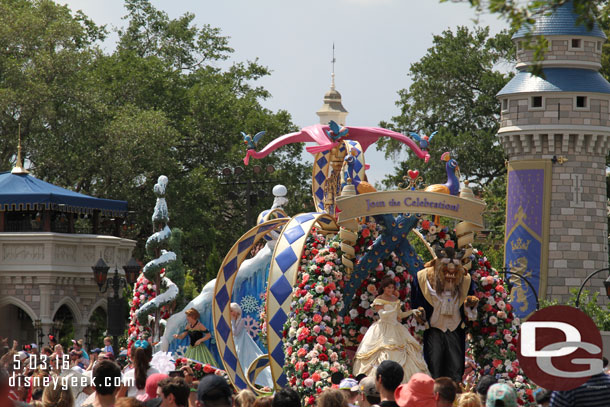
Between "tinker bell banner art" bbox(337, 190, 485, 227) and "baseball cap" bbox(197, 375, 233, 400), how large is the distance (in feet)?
25.5

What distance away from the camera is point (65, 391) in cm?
823

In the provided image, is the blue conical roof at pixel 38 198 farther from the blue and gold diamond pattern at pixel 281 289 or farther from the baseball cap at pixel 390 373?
the baseball cap at pixel 390 373

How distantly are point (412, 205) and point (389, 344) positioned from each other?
183 cm

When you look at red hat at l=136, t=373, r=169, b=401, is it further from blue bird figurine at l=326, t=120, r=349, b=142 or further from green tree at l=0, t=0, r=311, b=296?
green tree at l=0, t=0, r=311, b=296

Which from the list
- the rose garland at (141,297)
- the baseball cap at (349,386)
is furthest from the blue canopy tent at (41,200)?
the baseball cap at (349,386)

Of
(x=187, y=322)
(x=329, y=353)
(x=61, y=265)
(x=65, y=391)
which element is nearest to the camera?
(x=65, y=391)

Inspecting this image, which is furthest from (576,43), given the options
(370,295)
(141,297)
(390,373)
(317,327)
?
(390,373)

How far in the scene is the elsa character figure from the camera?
19156 millimetres

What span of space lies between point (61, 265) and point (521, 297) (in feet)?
45.0

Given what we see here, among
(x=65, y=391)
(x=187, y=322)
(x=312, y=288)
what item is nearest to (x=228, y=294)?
Result: (x=187, y=322)

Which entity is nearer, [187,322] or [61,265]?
[187,322]

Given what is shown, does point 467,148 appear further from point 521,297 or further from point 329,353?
point 329,353

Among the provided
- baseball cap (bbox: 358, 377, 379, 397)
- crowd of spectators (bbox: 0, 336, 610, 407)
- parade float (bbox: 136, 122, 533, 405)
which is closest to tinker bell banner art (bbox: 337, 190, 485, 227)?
parade float (bbox: 136, 122, 533, 405)
